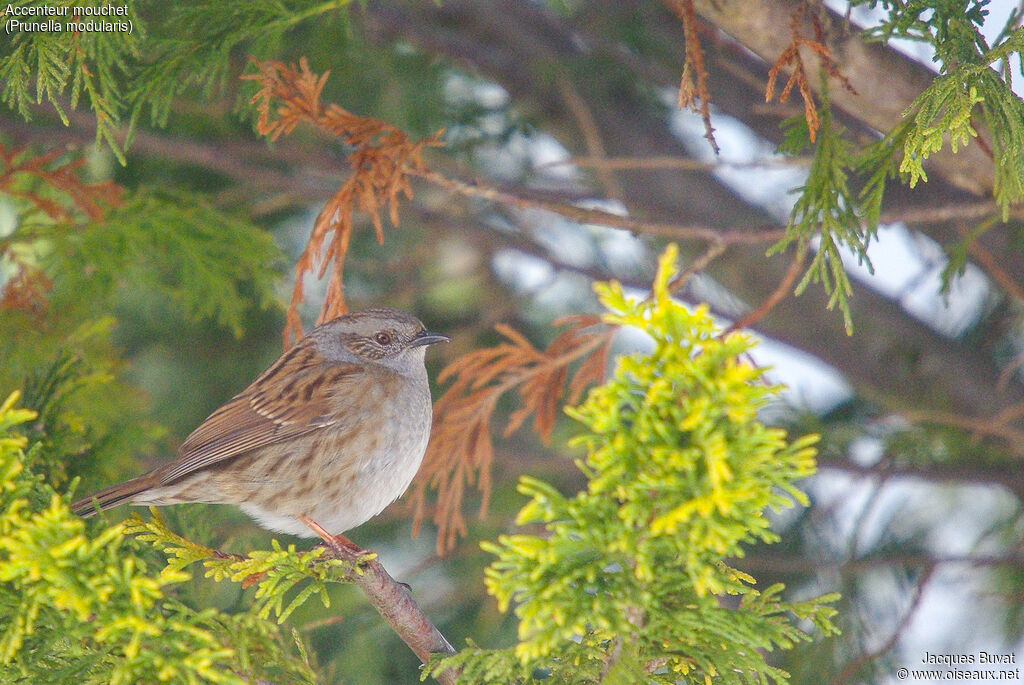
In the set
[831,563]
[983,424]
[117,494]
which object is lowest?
[831,563]

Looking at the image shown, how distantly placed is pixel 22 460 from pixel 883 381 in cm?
397

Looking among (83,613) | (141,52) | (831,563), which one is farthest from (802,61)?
(831,563)

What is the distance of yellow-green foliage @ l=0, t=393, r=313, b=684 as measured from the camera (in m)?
1.80

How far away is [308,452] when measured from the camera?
339 centimetres

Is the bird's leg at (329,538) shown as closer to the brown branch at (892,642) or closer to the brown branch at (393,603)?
the brown branch at (393,603)

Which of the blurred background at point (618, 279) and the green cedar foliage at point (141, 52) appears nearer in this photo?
the green cedar foliage at point (141, 52)

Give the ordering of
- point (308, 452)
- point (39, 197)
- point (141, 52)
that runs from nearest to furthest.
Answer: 1. point (141, 52)
2. point (308, 452)
3. point (39, 197)

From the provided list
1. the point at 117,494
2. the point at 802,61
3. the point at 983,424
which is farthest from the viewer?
the point at 983,424

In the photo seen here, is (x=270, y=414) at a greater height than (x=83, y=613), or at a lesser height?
lesser

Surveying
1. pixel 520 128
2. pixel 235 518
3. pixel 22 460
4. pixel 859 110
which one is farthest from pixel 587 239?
pixel 22 460

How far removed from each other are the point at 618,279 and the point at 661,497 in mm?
3167

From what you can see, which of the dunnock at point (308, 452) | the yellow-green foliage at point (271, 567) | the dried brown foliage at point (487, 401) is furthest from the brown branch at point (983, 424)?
the yellow-green foliage at point (271, 567)

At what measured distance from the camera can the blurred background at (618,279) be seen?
4004 millimetres

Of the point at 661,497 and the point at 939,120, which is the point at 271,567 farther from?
the point at 939,120
